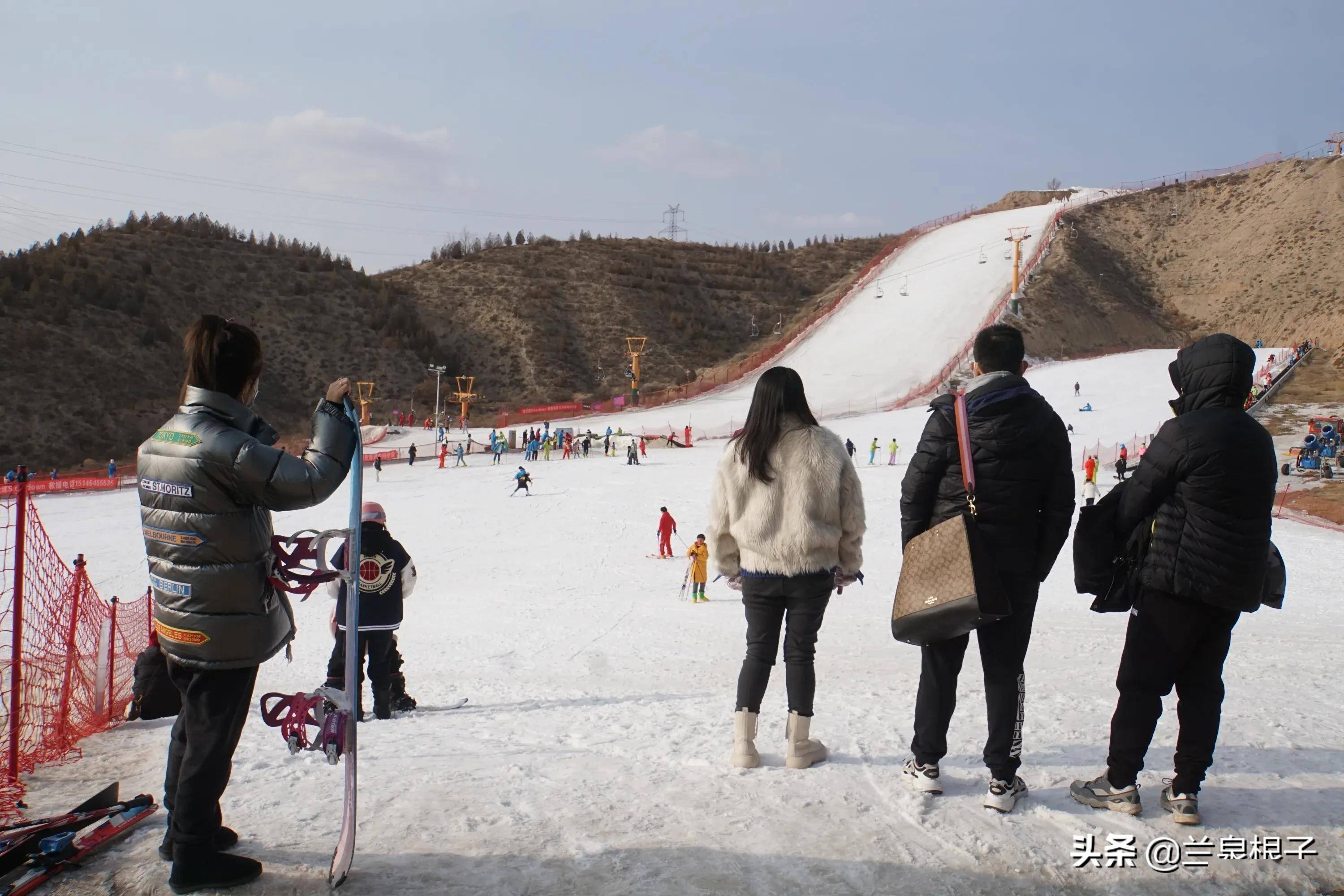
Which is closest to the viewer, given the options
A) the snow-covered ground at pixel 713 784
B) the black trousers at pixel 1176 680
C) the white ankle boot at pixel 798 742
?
the snow-covered ground at pixel 713 784

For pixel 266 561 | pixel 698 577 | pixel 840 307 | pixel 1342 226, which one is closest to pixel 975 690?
pixel 266 561

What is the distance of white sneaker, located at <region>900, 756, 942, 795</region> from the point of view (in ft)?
13.3

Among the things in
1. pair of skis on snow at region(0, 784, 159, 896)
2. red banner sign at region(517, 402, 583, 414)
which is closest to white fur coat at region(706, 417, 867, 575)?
pair of skis on snow at region(0, 784, 159, 896)

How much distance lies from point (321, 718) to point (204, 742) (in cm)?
37

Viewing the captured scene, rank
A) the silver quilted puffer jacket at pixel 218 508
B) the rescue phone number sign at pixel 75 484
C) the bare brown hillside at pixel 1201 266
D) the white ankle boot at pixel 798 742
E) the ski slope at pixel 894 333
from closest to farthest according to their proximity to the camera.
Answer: the silver quilted puffer jacket at pixel 218 508, the white ankle boot at pixel 798 742, the rescue phone number sign at pixel 75 484, the ski slope at pixel 894 333, the bare brown hillside at pixel 1201 266

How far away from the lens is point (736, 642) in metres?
10.5

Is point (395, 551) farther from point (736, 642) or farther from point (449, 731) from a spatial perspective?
point (736, 642)

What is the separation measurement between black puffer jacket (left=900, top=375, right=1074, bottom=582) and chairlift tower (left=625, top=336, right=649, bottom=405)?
45842 mm

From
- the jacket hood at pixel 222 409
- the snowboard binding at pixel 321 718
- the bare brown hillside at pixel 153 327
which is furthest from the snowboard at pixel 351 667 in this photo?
the bare brown hillside at pixel 153 327

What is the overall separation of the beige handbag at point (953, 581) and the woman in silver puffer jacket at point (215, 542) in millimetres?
2256

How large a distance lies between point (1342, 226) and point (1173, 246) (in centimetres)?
1171

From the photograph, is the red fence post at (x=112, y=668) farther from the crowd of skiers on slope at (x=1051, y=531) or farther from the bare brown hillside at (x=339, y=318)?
the bare brown hillside at (x=339, y=318)

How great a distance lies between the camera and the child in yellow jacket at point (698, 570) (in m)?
14.2

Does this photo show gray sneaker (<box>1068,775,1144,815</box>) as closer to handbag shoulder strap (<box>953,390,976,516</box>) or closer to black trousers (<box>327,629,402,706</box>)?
handbag shoulder strap (<box>953,390,976,516</box>)
